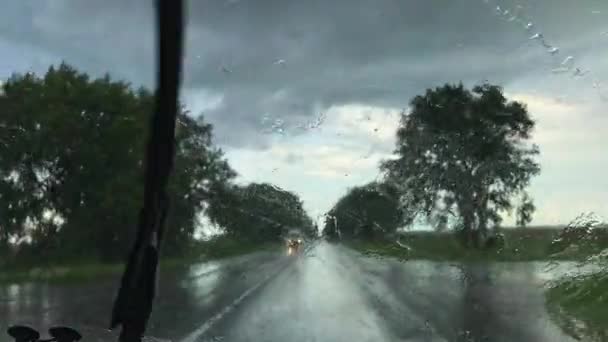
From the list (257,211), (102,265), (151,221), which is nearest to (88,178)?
(102,265)

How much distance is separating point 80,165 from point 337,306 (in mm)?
7241

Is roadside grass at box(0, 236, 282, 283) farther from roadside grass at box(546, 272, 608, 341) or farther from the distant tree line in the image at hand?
roadside grass at box(546, 272, 608, 341)

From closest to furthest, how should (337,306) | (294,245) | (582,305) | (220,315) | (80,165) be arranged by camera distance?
(80,165) → (294,245) → (582,305) → (220,315) → (337,306)

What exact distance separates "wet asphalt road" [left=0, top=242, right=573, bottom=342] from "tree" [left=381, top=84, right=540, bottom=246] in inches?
40.1

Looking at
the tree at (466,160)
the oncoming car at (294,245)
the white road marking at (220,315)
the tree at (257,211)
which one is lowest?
the white road marking at (220,315)

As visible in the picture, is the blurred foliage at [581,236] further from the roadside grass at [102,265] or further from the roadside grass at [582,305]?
the roadside grass at [102,265]

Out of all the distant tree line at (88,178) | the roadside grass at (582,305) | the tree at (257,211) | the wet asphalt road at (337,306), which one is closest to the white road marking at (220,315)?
the wet asphalt road at (337,306)

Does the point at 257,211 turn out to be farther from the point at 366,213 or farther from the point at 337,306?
the point at 337,306

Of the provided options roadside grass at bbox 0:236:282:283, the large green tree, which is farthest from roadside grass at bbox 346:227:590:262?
the large green tree

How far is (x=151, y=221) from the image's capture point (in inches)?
152

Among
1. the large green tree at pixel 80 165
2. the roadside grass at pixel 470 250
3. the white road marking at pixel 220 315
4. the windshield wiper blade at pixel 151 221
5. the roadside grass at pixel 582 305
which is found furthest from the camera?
the white road marking at pixel 220 315

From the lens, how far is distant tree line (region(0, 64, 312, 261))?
520 cm

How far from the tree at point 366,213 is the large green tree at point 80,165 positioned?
1.39 m

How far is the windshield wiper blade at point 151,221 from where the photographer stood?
3.78 meters
